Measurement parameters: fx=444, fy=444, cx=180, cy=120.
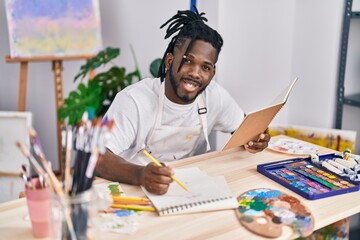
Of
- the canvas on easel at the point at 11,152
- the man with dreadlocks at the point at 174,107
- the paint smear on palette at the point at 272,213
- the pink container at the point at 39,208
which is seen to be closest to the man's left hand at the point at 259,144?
the man with dreadlocks at the point at 174,107

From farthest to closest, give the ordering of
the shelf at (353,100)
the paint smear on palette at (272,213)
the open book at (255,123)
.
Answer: the shelf at (353,100)
the open book at (255,123)
the paint smear on palette at (272,213)

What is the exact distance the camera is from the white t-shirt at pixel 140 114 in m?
1.44

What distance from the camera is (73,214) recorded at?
2.59 ft

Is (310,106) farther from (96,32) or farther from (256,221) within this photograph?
(256,221)

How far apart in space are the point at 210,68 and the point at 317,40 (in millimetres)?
1087

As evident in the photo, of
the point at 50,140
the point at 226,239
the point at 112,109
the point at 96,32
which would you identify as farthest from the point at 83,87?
the point at 226,239

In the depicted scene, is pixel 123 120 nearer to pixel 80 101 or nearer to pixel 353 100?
pixel 80 101

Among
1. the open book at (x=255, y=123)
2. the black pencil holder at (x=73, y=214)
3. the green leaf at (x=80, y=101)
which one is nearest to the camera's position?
the black pencil holder at (x=73, y=214)

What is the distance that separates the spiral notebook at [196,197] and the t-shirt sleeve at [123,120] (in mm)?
261

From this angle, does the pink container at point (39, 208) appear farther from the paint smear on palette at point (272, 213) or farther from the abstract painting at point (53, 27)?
the abstract painting at point (53, 27)

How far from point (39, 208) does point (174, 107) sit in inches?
28.3

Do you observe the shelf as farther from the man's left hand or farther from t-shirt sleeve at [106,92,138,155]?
t-shirt sleeve at [106,92,138,155]

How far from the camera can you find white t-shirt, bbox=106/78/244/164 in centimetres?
144

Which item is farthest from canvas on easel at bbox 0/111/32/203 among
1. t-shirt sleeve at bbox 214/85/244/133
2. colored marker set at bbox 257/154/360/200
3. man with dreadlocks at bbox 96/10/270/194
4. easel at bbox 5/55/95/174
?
colored marker set at bbox 257/154/360/200
